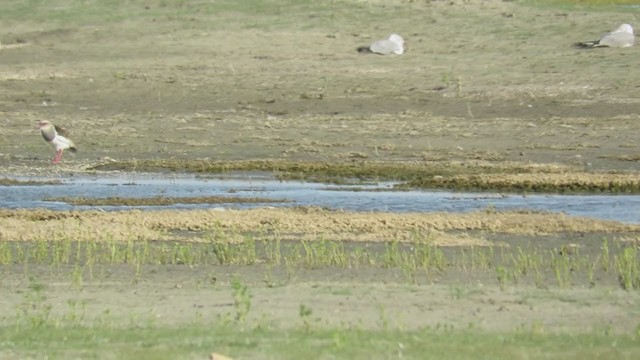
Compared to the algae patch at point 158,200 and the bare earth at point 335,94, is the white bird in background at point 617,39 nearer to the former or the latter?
the bare earth at point 335,94

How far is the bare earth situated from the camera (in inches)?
836

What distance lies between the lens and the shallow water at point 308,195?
54.6ft

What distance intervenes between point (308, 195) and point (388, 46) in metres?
10.5

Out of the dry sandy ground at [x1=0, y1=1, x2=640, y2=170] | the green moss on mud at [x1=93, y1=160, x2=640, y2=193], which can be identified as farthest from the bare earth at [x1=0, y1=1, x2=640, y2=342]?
the green moss on mud at [x1=93, y1=160, x2=640, y2=193]

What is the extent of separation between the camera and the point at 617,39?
89.5 feet

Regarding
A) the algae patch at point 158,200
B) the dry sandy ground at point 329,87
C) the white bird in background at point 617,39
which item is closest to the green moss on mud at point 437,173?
the dry sandy ground at point 329,87

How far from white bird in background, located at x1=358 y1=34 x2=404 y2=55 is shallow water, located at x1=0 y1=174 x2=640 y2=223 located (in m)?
8.57

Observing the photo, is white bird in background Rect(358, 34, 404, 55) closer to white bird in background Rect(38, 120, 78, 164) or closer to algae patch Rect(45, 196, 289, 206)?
white bird in background Rect(38, 120, 78, 164)

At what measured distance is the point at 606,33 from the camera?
28219 mm

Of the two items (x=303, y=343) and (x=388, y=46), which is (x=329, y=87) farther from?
(x=303, y=343)

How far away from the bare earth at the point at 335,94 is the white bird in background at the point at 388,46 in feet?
0.81

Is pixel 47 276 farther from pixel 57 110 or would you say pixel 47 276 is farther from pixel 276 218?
pixel 57 110

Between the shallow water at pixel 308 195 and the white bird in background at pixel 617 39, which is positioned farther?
the white bird in background at pixel 617 39

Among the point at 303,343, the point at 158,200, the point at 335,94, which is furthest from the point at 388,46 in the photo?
the point at 303,343
